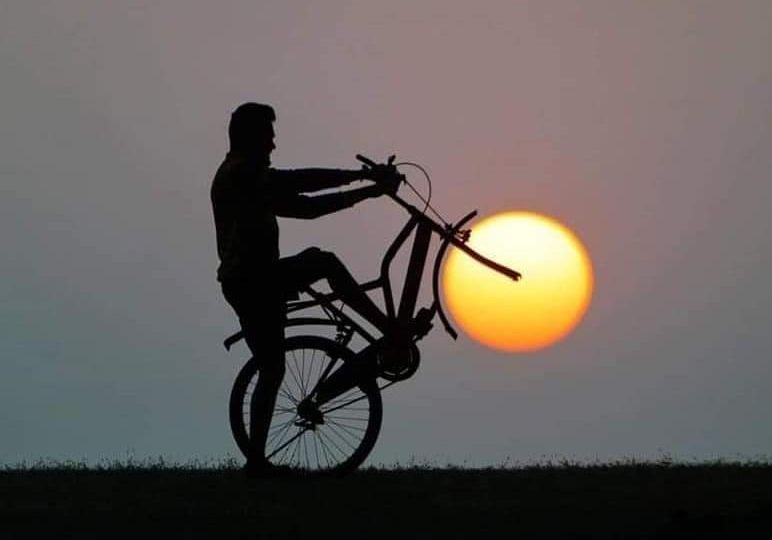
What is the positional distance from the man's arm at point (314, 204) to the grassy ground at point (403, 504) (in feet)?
7.59

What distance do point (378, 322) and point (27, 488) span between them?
3361mm

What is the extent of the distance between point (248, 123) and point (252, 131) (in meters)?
0.08

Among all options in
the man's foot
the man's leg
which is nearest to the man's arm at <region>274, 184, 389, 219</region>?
the man's leg

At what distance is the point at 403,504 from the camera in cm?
1162

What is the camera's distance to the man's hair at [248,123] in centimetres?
1282

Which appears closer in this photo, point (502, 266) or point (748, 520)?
point (748, 520)

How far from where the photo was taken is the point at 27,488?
1293 cm

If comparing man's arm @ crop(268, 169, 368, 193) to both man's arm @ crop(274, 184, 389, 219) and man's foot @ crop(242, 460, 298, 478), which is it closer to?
man's arm @ crop(274, 184, 389, 219)

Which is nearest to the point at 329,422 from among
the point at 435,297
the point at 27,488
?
the point at 435,297

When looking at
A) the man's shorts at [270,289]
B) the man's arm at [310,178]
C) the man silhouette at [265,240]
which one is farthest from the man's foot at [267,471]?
the man's arm at [310,178]

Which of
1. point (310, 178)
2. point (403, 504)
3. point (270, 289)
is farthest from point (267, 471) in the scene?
point (310, 178)

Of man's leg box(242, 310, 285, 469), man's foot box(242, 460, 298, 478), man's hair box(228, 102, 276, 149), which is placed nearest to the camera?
man's hair box(228, 102, 276, 149)

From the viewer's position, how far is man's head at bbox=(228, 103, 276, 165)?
12.8 meters

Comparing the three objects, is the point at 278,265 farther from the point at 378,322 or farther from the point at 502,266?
the point at 502,266
